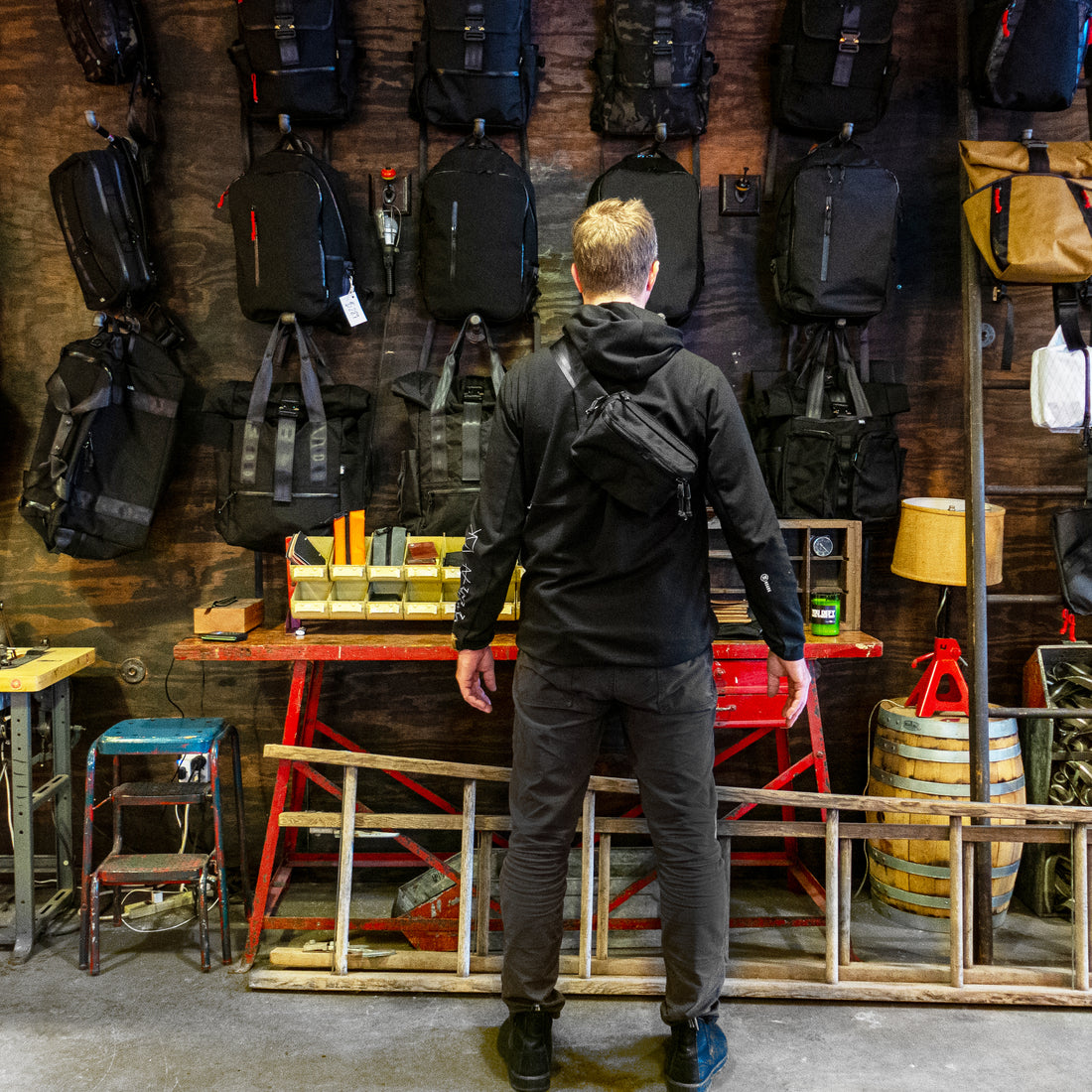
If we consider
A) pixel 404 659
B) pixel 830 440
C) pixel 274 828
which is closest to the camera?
pixel 274 828

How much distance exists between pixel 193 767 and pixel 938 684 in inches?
99.6

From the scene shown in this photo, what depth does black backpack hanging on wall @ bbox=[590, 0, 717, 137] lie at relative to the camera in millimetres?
2865

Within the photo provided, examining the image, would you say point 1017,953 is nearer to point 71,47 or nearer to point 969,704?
point 969,704

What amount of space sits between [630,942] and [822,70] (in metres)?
3.01

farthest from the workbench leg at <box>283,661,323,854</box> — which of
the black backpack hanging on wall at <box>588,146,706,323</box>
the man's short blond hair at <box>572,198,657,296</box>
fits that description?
the black backpack hanging on wall at <box>588,146,706,323</box>

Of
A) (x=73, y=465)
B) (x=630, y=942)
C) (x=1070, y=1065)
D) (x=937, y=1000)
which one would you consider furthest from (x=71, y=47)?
(x=1070, y=1065)

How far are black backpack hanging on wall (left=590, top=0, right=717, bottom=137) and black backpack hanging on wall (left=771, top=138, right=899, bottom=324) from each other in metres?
0.47

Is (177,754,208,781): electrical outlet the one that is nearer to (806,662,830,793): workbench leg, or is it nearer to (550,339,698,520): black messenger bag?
(550,339,698,520): black messenger bag

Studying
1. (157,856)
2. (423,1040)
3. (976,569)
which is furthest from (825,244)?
(157,856)

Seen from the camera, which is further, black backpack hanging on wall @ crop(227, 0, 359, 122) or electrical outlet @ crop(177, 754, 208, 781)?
black backpack hanging on wall @ crop(227, 0, 359, 122)

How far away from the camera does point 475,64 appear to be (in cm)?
286

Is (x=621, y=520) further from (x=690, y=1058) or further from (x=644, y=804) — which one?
(x=690, y=1058)

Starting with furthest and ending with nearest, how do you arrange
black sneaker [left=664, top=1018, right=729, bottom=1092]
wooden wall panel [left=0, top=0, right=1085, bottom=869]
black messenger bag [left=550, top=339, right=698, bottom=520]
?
1. wooden wall panel [left=0, top=0, right=1085, bottom=869]
2. black sneaker [left=664, top=1018, right=729, bottom=1092]
3. black messenger bag [left=550, top=339, right=698, bottom=520]

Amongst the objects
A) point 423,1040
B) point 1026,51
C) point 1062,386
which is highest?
point 1026,51
